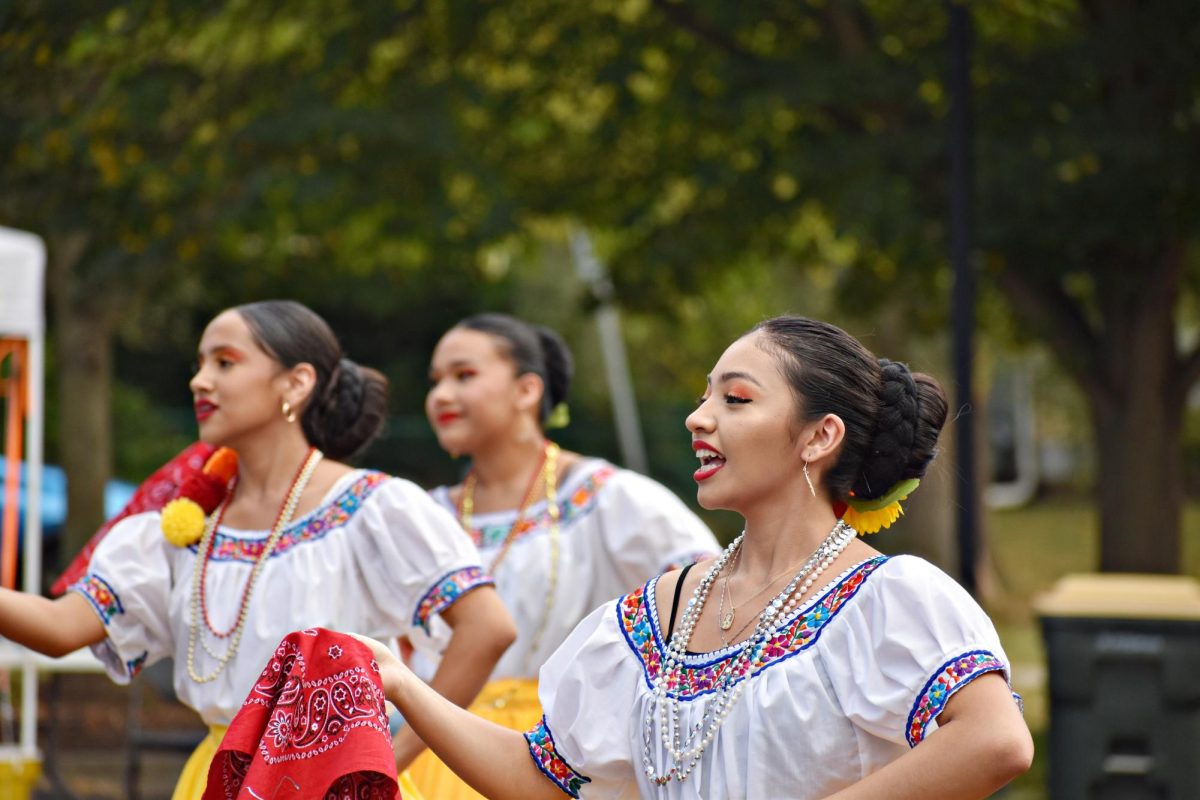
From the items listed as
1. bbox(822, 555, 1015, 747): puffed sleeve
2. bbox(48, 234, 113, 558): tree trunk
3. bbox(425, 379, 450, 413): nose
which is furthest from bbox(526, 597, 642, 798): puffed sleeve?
bbox(48, 234, 113, 558): tree trunk

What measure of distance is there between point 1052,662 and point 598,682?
394 centimetres

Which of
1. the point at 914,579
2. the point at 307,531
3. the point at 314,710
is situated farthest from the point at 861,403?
the point at 307,531

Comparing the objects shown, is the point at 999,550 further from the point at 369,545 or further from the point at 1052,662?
the point at 369,545

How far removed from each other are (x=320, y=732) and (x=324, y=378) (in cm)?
135

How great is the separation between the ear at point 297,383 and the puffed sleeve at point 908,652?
167 cm

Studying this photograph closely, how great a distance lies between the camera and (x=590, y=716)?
2705 millimetres

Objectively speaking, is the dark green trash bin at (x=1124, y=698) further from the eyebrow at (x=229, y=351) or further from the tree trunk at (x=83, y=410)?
the tree trunk at (x=83, y=410)

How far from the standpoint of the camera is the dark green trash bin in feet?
20.1

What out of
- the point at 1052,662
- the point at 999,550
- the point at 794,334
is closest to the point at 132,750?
the point at 1052,662

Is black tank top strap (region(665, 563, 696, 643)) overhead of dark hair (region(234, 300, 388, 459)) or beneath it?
beneath

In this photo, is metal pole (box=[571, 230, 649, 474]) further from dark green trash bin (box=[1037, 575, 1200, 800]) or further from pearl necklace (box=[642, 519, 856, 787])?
pearl necklace (box=[642, 519, 856, 787])

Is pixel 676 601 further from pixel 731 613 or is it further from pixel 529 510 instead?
pixel 529 510

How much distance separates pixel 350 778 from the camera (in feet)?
8.95

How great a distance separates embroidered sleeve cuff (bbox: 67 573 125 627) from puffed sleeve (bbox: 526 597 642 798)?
1.31 metres
